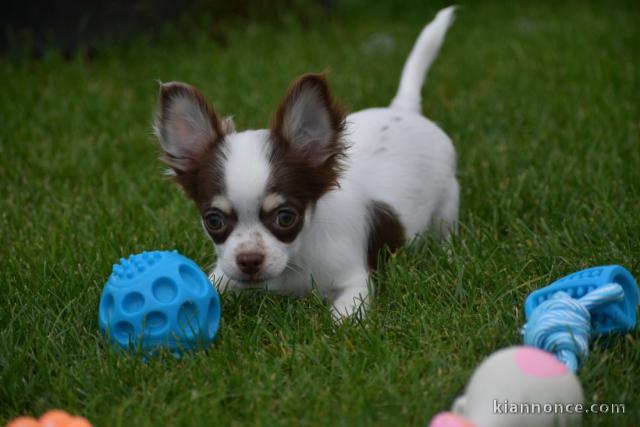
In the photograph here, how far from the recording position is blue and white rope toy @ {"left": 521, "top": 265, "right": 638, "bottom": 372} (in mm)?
2367

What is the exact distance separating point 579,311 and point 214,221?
129 cm

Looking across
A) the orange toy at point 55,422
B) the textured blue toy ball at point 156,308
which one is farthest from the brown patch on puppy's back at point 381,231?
the orange toy at point 55,422

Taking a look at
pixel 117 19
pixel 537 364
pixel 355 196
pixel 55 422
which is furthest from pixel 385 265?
pixel 117 19

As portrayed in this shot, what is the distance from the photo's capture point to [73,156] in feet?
15.9

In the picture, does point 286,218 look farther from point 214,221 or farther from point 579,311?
point 579,311

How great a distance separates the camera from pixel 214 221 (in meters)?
2.93

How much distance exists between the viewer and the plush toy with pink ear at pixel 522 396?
198 centimetres

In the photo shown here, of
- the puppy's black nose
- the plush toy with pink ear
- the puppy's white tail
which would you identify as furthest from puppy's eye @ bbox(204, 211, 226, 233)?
the puppy's white tail

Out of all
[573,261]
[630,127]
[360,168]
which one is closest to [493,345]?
[573,261]

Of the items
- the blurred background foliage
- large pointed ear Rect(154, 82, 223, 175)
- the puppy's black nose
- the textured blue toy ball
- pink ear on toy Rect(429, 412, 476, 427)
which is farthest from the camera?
the blurred background foliage

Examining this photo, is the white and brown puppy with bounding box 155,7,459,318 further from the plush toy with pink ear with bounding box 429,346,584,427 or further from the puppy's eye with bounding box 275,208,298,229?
the plush toy with pink ear with bounding box 429,346,584,427

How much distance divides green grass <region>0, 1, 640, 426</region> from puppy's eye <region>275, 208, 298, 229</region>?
1.06 feet

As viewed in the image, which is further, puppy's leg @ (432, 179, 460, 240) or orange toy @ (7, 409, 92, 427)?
puppy's leg @ (432, 179, 460, 240)

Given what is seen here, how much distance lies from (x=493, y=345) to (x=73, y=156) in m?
3.12
